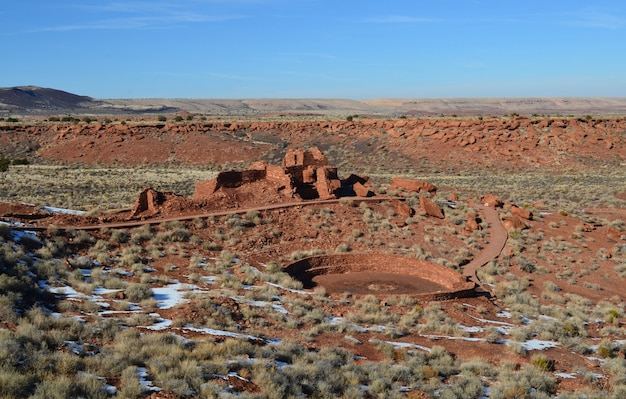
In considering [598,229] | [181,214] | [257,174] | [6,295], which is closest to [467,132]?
[598,229]

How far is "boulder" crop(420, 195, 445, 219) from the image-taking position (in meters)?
27.4

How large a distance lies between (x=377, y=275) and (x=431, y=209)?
749cm

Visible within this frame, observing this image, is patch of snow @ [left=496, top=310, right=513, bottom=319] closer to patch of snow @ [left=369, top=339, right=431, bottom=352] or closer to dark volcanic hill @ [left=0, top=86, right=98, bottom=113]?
patch of snow @ [left=369, top=339, right=431, bottom=352]

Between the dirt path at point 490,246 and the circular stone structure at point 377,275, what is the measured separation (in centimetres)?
87

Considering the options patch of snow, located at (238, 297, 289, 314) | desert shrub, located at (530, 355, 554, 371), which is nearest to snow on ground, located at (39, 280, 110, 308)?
patch of snow, located at (238, 297, 289, 314)

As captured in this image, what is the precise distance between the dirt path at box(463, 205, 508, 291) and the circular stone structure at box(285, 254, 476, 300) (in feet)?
2.85

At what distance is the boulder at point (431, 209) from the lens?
89.8 feet

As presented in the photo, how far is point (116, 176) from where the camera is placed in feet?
155

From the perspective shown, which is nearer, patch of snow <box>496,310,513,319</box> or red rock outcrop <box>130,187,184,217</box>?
patch of snow <box>496,310,513,319</box>

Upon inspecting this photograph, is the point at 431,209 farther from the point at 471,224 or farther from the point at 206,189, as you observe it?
the point at 206,189

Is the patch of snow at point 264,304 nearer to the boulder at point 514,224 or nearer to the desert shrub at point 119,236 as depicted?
the desert shrub at point 119,236

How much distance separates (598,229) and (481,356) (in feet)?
60.1

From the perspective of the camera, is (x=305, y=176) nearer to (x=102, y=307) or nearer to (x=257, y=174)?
(x=257, y=174)

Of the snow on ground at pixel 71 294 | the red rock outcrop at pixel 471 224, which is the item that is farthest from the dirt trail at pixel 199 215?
the snow on ground at pixel 71 294
